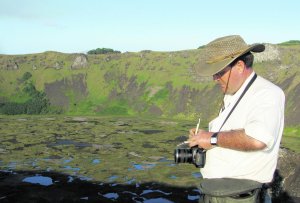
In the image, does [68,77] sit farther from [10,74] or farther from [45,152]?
[45,152]

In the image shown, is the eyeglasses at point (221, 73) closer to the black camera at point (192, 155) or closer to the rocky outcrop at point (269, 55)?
the black camera at point (192, 155)

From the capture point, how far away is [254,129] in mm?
5633

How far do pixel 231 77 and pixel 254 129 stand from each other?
109 cm

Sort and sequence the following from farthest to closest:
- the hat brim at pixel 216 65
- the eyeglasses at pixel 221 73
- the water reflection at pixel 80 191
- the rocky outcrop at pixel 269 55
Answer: the rocky outcrop at pixel 269 55
the water reflection at pixel 80 191
the eyeglasses at pixel 221 73
the hat brim at pixel 216 65

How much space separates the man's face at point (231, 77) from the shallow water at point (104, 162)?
73.2ft

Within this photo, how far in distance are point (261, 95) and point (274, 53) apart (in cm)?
11616

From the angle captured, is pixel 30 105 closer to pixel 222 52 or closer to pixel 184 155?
pixel 184 155

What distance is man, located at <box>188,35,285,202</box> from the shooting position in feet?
18.8

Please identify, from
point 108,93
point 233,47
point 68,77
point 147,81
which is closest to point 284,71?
point 147,81

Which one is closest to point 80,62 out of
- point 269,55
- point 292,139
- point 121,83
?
point 121,83

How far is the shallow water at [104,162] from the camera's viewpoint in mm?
30875

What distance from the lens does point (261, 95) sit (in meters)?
5.92

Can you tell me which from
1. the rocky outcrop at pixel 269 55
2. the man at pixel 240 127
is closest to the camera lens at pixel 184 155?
the man at pixel 240 127

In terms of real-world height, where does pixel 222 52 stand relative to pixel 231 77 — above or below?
above
